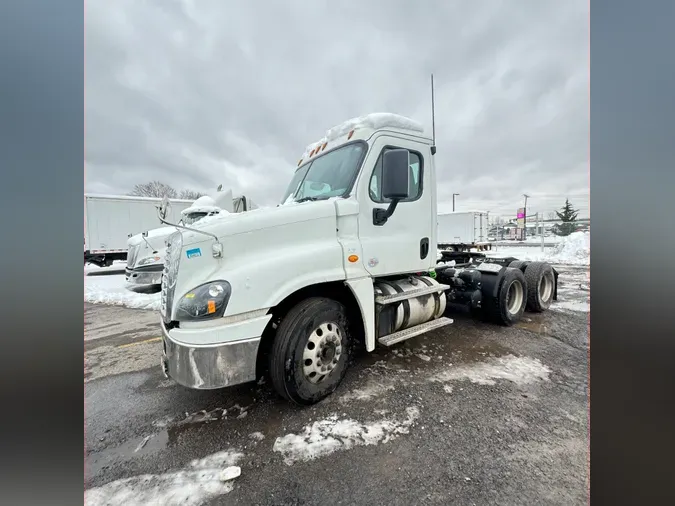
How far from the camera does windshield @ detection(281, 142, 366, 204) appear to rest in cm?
326

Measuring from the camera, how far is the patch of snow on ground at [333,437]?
2.18 meters

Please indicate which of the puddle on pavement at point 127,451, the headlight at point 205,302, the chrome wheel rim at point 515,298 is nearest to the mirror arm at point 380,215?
the headlight at point 205,302

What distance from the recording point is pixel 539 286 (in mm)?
5895

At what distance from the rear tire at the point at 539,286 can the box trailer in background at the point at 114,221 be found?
16902mm

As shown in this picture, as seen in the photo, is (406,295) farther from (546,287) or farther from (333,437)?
(546,287)

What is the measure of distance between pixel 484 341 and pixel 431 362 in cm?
129

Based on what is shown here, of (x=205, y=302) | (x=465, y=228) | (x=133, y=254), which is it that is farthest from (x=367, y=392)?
(x=465, y=228)

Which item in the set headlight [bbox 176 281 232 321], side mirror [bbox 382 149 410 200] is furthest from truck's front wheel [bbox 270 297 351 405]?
side mirror [bbox 382 149 410 200]
